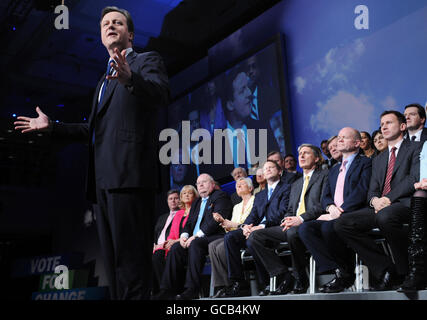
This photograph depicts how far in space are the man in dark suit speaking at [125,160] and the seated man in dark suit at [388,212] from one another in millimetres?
1799

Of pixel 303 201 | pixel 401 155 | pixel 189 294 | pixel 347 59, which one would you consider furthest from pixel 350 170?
pixel 347 59

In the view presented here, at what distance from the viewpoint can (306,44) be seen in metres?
5.72

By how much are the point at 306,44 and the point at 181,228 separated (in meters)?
2.75

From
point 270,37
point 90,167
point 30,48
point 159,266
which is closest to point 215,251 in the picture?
point 159,266

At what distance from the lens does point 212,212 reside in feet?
15.6

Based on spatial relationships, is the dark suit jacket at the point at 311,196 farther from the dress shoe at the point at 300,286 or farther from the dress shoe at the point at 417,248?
the dress shoe at the point at 417,248

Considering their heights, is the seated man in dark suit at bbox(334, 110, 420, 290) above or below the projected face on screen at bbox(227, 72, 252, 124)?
below

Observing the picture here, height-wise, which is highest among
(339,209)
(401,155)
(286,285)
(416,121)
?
(416,121)

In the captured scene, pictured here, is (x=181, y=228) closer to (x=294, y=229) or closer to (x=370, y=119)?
(x=294, y=229)

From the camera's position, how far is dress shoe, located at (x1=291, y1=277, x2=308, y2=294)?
3.48 m

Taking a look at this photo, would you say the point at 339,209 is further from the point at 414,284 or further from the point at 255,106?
the point at 255,106

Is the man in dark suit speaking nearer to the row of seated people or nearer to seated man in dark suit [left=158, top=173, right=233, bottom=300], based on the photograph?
the row of seated people

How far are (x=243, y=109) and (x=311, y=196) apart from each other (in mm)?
2747

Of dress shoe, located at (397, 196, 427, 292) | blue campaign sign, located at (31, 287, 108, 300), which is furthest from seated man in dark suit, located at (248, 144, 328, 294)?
blue campaign sign, located at (31, 287, 108, 300)
